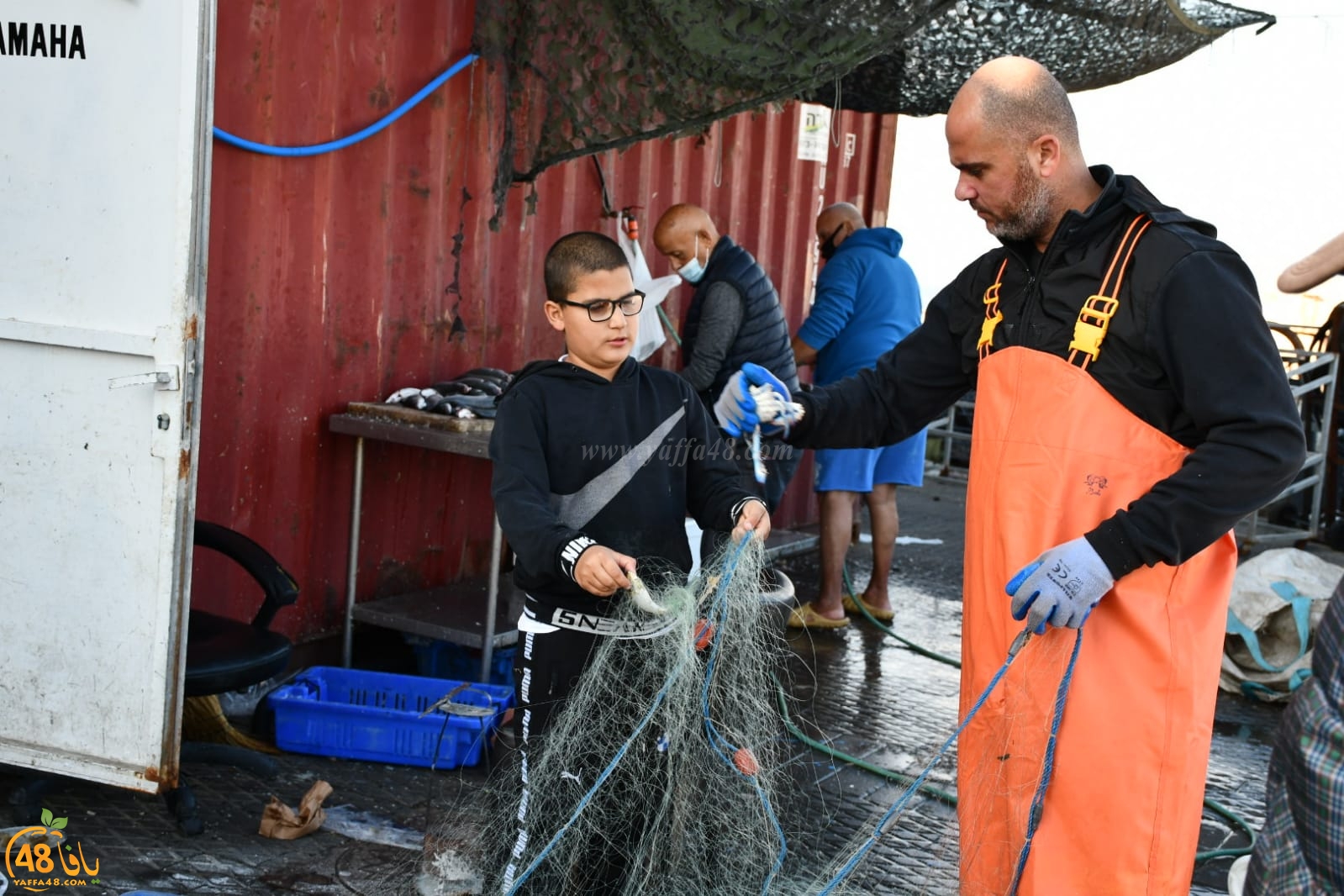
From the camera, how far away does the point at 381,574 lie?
17.2 feet

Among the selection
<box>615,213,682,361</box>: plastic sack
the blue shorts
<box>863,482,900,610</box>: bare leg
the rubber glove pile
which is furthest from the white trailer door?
<box>863,482,900,610</box>: bare leg

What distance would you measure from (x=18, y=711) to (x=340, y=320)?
186cm

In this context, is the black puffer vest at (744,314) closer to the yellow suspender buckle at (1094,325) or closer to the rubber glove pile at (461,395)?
the rubber glove pile at (461,395)

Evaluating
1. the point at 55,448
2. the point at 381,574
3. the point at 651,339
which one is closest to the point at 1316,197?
the point at 651,339

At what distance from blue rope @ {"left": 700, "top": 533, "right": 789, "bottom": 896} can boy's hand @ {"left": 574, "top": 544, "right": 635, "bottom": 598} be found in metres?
0.30

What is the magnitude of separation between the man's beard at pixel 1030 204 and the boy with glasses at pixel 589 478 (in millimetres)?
859

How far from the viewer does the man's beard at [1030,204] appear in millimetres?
2578

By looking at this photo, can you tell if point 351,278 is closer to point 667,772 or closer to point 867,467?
point 867,467

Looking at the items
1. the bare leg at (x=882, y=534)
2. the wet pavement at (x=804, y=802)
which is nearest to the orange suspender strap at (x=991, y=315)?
the wet pavement at (x=804, y=802)

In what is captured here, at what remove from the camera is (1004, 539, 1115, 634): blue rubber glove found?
2.29m

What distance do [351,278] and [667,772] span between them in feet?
9.18

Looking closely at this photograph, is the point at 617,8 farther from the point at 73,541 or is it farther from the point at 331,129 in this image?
the point at 73,541

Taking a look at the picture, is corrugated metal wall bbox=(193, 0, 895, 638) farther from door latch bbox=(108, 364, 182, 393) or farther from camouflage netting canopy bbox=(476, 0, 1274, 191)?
door latch bbox=(108, 364, 182, 393)

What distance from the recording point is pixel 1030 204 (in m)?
2.58
